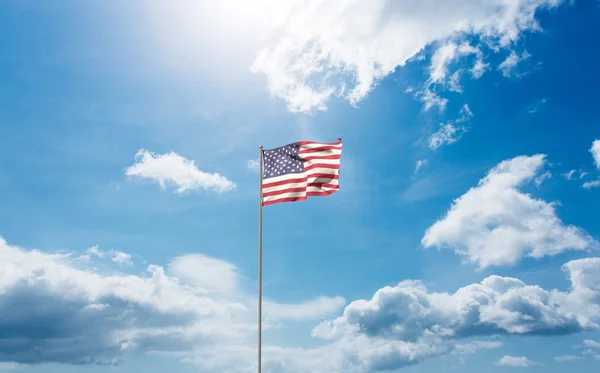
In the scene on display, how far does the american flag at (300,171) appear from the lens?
1195 inches

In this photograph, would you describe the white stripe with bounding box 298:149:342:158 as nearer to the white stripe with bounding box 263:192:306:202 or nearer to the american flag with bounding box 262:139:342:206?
the american flag with bounding box 262:139:342:206

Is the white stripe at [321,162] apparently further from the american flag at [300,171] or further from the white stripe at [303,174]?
the white stripe at [303,174]

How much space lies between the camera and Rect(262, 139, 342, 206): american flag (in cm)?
3036

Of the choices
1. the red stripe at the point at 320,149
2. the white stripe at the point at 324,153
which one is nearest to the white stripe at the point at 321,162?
the white stripe at the point at 324,153

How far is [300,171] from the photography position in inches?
1207

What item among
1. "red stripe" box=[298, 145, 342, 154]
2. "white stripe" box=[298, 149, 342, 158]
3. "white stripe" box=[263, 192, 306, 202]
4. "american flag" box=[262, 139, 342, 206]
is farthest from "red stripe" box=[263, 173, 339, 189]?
"red stripe" box=[298, 145, 342, 154]

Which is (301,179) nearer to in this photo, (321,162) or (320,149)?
(321,162)

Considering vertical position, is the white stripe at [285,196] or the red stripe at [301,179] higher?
the red stripe at [301,179]

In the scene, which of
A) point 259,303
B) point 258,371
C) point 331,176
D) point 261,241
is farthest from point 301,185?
point 258,371

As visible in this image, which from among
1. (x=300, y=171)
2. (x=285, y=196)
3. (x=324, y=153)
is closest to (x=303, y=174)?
(x=300, y=171)

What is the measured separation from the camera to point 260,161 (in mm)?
31000

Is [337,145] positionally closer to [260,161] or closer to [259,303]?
[260,161]

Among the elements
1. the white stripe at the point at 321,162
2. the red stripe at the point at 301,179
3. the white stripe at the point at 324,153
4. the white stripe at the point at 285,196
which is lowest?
the white stripe at the point at 285,196

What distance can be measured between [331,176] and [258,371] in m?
12.0
